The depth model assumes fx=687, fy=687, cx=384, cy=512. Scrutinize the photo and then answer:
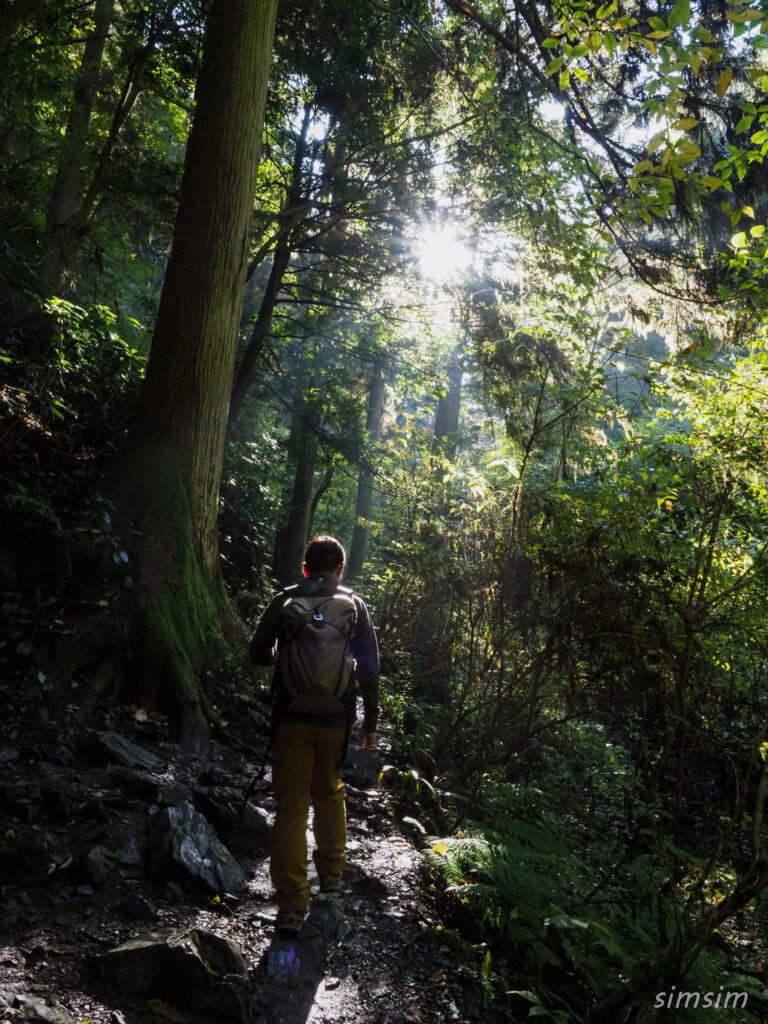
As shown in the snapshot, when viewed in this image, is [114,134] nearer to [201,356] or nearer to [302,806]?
[201,356]

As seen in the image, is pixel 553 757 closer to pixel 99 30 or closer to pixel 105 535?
pixel 105 535

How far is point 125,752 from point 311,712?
179cm

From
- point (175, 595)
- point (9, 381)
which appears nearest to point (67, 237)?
point (9, 381)

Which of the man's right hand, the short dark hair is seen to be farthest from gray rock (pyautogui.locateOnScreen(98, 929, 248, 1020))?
the short dark hair

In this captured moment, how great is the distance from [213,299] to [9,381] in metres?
1.95

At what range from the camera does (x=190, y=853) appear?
3715 mm

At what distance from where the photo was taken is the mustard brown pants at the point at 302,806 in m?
3.58

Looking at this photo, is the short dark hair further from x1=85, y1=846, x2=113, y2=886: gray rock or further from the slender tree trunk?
the slender tree trunk

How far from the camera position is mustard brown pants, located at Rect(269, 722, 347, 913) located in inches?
141

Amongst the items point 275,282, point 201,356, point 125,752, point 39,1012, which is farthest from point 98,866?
point 275,282

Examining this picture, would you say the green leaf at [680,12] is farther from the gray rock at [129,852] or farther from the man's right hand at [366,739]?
the gray rock at [129,852]

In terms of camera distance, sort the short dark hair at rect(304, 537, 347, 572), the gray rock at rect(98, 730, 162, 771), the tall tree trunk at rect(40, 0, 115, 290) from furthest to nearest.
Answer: the tall tree trunk at rect(40, 0, 115, 290) → the gray rock at rect(98, 730, 162, 771) → the short dark hair at rect(304, 537, 347, 572)

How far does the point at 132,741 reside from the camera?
501cm

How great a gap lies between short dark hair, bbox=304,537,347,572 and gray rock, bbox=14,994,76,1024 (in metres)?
2.27
